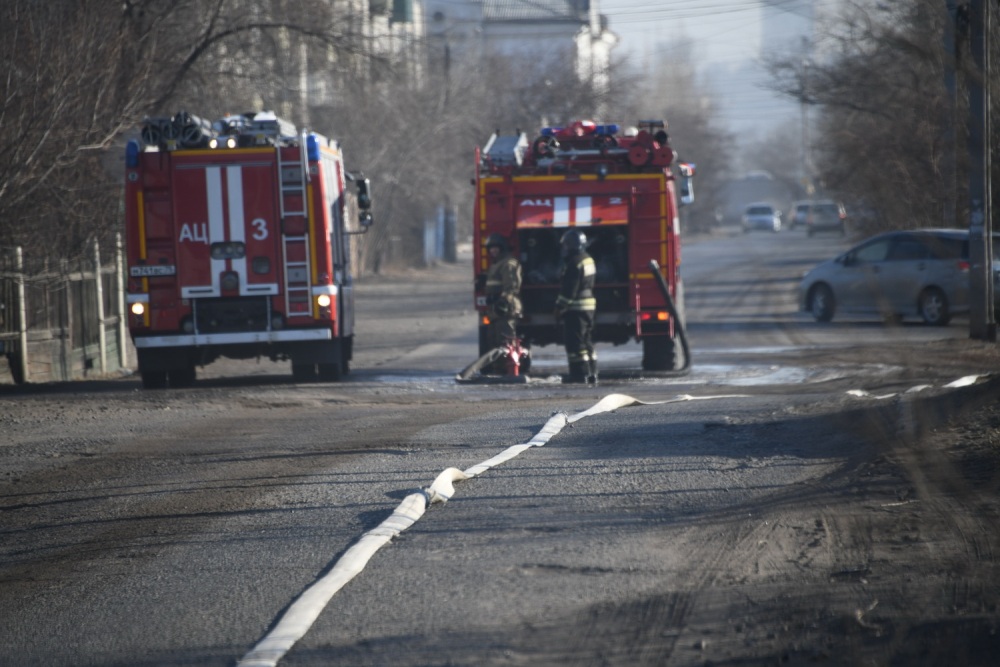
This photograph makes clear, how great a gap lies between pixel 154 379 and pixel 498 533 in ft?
29.7

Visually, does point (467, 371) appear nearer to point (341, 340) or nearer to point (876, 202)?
point (341, 340)

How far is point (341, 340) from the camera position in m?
14.8

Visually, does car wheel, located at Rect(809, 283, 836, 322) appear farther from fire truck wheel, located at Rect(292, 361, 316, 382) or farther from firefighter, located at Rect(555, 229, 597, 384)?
fire truck wheel, located at Rect(292, 361, 316, 382)

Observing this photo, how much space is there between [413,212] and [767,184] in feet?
278

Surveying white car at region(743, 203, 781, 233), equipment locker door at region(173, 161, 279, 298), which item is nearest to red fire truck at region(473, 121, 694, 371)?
equipment locker door at region(173, 161, 279, 298)

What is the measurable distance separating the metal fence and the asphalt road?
3120 mm

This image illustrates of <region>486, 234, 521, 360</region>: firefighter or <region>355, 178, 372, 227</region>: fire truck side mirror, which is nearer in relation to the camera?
<region>486, 234, 521, 360</region>: firefighter

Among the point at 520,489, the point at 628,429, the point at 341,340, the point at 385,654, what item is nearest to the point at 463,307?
the point at 341,340

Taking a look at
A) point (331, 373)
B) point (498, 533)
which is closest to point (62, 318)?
point (331, 373)

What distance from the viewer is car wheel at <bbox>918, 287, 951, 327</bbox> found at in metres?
20.5

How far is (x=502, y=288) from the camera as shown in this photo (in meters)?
14.5

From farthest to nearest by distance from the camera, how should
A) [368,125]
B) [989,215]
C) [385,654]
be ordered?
1. [368,125]
2. [989,215]
3. [385,654]

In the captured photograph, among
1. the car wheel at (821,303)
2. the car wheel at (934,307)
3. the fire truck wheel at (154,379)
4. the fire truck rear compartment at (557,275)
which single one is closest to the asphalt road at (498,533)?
the fire truck wheel at (154,379)

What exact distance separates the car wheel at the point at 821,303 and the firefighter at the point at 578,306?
9.98m
